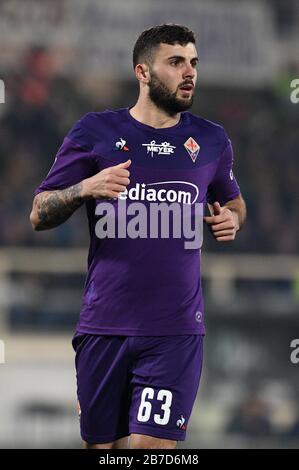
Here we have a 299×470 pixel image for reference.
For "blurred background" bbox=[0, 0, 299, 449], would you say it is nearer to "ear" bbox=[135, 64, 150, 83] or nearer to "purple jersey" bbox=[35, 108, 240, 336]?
"purple jersey" bbox=[35, 108, 240, 336]

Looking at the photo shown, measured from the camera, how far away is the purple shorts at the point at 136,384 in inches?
210

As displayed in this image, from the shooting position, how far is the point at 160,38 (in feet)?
17.9

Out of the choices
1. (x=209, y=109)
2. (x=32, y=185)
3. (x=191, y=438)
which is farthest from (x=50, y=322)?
(x=209, y=109)

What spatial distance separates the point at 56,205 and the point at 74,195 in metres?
0.15

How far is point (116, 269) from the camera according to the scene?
546 cm

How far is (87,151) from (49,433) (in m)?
8.68

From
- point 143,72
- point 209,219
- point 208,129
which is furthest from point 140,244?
point 143,72

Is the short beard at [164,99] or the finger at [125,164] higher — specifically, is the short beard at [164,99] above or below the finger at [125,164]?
above

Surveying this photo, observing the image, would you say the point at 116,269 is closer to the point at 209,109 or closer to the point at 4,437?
the point at 4,437

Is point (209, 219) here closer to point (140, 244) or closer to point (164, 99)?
point (140, 244)

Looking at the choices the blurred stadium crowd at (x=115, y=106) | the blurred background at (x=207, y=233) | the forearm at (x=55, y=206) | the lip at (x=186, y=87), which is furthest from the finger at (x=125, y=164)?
the blurred stadium crowd at (x=115, y=106)

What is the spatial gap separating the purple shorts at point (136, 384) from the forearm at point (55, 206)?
1.86ft

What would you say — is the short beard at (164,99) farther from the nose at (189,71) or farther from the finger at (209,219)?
the finger at (209,219)

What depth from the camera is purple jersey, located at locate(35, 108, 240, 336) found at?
17.7 ft
